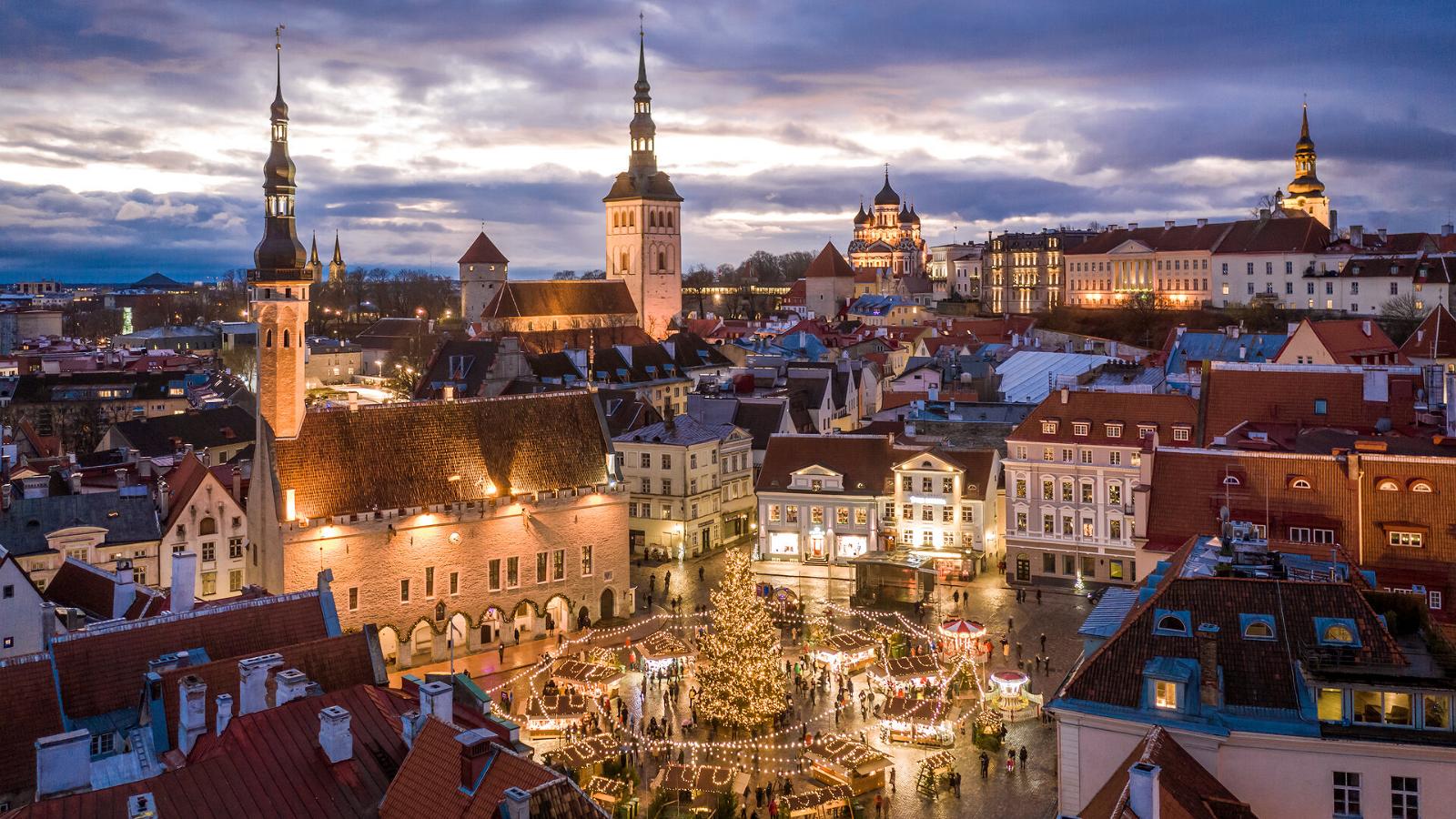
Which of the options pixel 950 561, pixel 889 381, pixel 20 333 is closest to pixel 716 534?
pixel 950 561

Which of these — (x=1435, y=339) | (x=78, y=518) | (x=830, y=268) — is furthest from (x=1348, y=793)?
(x=830, y=268)

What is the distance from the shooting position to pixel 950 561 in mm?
48844

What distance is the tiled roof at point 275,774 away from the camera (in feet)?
53.6

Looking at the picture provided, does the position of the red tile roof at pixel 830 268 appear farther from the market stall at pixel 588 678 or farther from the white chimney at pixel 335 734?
the white chimney at pixel 335 734

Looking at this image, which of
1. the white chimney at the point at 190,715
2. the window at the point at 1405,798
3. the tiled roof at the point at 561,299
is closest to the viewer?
the window at the point at 1405,798

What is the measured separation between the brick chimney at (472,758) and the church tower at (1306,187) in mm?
118092

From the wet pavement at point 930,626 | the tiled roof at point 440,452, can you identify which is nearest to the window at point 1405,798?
the wet pavement at point 930,626

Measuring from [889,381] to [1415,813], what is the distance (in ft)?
229

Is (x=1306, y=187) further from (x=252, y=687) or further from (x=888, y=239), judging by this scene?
(x=252, y=687)

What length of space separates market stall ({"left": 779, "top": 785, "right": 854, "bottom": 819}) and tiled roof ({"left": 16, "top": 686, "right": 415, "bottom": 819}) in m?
11.2

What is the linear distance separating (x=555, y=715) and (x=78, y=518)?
67.6 ft

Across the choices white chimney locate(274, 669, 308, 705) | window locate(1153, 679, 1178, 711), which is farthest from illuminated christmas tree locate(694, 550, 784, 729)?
white chimney locate(274, 669, 308, 705)

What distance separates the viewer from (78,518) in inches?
1655

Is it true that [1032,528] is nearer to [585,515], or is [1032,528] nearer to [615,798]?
[585,515]
